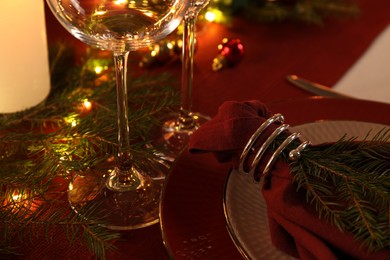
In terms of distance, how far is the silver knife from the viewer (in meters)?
0.75

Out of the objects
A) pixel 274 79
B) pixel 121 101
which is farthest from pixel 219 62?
pixel 121 101

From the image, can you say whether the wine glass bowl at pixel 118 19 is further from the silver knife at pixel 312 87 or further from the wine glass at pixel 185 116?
the silver knife at pixel 312 87

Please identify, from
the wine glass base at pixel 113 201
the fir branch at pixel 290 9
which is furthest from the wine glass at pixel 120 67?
the fir branch at pixel 290 9

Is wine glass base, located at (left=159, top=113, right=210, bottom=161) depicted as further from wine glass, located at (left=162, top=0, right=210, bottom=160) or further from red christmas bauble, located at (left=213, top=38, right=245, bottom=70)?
red christmas bauble, located at (left=213, top=38, right=245, bottom=70)

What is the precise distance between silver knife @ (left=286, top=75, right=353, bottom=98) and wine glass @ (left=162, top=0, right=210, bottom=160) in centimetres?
14

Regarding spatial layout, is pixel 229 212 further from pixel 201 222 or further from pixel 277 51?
pixel 277 51

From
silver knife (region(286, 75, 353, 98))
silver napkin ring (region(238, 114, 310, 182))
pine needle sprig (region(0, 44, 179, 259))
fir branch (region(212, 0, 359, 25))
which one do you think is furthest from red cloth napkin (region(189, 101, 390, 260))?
fir branch (region(212, 0, 359, 25))

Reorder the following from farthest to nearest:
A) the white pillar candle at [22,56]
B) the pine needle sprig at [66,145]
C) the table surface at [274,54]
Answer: the table surface at [274,54]
the white pillar candle at [22,56]
the pine needle sprig at [66,145]

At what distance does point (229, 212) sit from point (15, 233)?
193 millimetres

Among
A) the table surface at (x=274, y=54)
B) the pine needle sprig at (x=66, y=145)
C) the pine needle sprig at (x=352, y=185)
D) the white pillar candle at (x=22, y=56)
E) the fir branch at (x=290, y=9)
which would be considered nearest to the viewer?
the pine needle sprig at (x=352, y=185)

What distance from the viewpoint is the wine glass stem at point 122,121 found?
1.76ft

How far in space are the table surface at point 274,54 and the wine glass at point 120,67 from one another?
6.8 inches

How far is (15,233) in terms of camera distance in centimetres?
52

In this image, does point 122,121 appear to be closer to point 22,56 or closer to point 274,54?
point 22,56
